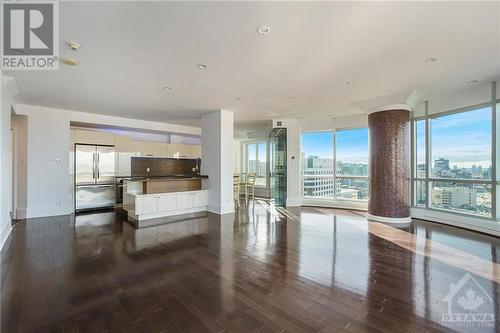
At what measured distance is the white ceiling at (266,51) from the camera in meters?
2.30

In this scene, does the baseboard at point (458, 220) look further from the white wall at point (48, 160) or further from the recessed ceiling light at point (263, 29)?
the white wall at point (48, 160)

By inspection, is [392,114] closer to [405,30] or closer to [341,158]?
[341,158]

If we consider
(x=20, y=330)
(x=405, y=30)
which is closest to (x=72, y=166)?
(x=20, y=330)

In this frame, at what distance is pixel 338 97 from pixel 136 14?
4.23m

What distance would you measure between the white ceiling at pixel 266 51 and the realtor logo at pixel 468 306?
2900 millimetres

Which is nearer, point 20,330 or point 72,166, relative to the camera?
point 20,330

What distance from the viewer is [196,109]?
20.3 ft

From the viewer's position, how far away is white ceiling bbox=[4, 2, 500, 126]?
7.55 feet

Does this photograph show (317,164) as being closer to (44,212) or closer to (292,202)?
(292,202)

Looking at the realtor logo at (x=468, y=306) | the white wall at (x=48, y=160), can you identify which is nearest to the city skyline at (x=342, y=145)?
the realtor logo at (x=468, y=306)

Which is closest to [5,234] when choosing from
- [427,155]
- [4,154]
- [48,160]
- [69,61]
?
[4,154]

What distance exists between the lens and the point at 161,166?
8211 mm

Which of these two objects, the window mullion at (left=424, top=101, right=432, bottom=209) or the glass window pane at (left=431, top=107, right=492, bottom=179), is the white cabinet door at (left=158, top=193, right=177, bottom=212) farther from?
the glass window pane at (left=431, top=107, right=492, bottom=179)

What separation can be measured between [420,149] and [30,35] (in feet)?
25.8
